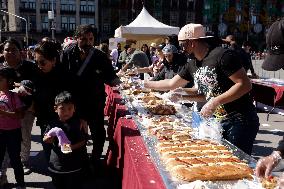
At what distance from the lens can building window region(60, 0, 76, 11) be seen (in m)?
52.2

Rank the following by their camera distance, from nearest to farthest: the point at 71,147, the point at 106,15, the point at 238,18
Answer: the point at 71,147 → the point at 106,15 → the point at 238,18

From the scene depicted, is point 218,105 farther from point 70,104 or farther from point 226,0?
point 226,0

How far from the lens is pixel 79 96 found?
3740 mm

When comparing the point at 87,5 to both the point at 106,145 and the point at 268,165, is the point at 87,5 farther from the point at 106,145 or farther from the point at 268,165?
the point at 268,165

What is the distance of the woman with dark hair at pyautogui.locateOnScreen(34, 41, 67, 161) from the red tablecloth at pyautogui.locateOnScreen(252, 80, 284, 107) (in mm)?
5780

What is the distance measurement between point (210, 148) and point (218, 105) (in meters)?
0.37

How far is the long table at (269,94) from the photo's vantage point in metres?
8.05

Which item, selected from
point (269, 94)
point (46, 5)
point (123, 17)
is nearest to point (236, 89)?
point (269, 94)

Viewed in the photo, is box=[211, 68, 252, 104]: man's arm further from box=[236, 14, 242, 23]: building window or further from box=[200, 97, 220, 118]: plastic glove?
box=[236, 14, 242, 23]: building window

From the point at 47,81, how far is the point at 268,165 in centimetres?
220

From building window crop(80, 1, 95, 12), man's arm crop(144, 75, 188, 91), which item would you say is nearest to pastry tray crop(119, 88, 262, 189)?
man's arm crop(144, 75, 188, 91)

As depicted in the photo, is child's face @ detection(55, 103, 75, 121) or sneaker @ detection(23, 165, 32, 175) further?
sneaker @ detection(23, 165, 32, 175)

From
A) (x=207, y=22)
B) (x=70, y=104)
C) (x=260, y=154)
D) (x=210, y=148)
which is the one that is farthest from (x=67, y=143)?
(x=207, y=22)

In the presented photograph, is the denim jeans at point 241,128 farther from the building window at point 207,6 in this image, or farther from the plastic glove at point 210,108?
the building window at point 207,6
